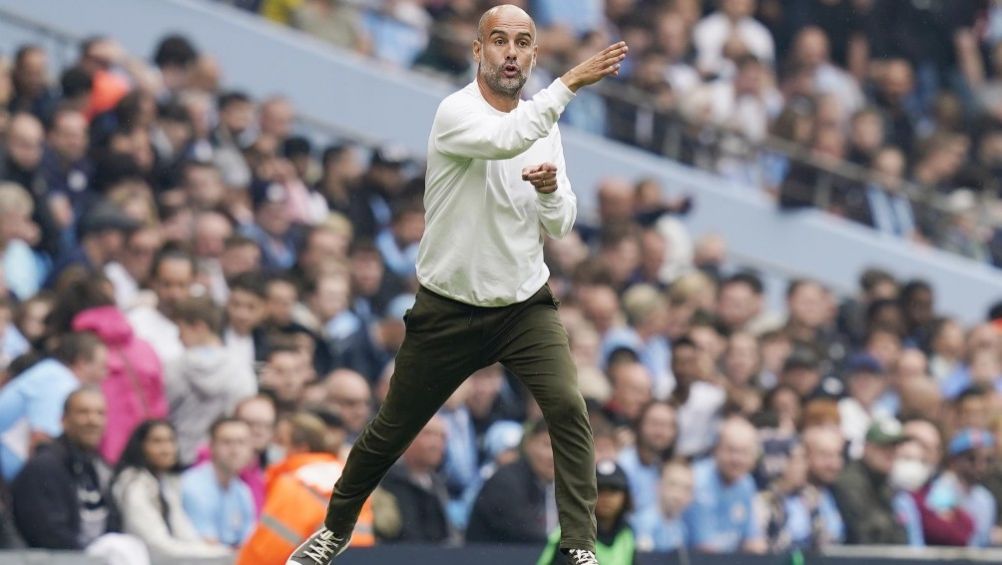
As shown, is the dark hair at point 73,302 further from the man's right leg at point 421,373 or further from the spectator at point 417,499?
the man's right leg at point 421,373

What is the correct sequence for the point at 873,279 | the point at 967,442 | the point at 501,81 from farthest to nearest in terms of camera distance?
the point at 873,279, the point at 967,442, the point at 501,81

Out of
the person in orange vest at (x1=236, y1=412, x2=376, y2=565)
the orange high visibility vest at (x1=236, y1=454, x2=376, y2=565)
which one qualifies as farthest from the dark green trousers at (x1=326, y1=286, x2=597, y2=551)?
the orange high visibility vest at (x1=236, y1=454, x2=376, y2=565)

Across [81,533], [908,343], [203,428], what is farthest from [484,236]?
[908,343]

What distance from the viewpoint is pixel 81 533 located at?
33.9 feet

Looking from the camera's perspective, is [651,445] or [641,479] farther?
[651,445]

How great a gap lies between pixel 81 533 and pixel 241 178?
4.54 meters

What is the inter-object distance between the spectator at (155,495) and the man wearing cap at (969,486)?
5.17m

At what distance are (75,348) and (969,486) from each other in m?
6.16

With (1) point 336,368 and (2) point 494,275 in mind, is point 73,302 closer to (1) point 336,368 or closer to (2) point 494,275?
(1) point 336,368

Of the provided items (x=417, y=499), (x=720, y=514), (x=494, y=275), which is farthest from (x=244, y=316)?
(x=494, y=275)

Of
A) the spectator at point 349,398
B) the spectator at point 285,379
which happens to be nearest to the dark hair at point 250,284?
the spectator at point 285,379

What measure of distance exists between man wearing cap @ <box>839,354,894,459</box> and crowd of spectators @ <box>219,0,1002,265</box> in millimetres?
3705

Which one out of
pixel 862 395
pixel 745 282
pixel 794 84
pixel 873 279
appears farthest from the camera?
pixel 794 84

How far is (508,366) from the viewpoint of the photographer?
862 centimetres
